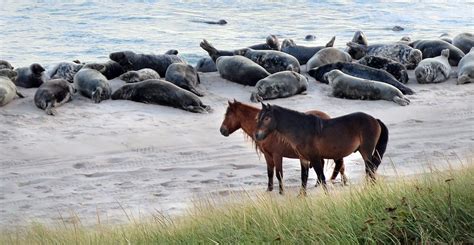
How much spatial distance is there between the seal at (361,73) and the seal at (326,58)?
0.73 m

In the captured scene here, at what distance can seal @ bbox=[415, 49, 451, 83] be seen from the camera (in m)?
14.5

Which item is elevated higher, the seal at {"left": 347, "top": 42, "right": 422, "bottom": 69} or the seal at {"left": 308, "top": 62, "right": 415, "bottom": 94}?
the seal at {"left": 308, "top": 62, "right": 415, "bottom": 94}

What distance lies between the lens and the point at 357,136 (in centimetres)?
783

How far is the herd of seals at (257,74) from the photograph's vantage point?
12914mm

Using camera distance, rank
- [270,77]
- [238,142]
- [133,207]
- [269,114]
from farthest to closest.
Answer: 1. [270,77]
2. [238,142]
3. [133,207]
4. [269,114]

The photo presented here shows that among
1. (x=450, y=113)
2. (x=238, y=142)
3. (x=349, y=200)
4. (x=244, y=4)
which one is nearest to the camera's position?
(x=349, y=200)

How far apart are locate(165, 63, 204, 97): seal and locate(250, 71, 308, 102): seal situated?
1015 mm

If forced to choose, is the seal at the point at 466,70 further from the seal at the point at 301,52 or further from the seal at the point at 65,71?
the seal at the point at 65,71

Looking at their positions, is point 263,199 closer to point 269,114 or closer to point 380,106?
point 269,114

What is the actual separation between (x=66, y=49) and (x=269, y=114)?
1777cm

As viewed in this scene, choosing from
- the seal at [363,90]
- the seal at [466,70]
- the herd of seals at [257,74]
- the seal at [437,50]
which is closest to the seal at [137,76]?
the herd of seals at [257,74]

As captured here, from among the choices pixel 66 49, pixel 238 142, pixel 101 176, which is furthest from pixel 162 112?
pixel 66 49

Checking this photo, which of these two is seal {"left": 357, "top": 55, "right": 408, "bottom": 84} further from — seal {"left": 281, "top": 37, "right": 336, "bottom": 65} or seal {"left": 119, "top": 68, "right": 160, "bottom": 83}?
seal {"left": 119, "top": 68, "right": 160, "bottom": 83}

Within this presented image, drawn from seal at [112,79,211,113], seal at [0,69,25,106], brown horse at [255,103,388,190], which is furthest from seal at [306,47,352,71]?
brown horse at [255,103,388,190]
